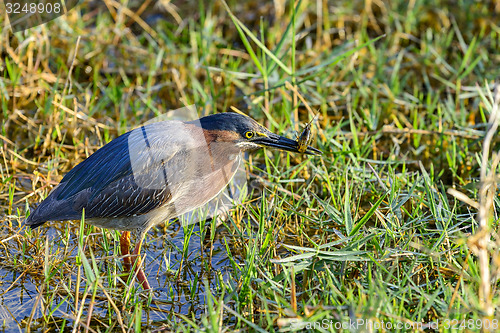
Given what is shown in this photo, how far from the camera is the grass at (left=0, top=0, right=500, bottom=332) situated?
3604 mm

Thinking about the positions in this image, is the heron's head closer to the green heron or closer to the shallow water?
the green heron

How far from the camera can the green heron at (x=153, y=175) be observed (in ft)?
13.8

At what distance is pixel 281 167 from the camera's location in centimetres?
536

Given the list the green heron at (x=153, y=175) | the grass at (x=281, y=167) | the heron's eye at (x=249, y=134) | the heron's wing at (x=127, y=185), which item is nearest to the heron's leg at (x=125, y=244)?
the green heron at (x=153, y=175)

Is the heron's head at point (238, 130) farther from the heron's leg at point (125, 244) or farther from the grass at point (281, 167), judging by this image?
the heron's leg at point (125, 244)

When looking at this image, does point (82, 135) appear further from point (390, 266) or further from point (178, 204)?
point (390, 266)

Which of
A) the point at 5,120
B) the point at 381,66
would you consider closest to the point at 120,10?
the point at 5,120

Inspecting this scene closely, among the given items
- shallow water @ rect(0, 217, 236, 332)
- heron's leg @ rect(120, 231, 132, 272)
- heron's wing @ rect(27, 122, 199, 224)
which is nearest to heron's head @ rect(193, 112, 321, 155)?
heron's wing @ rect(27, 122, 199, 224)

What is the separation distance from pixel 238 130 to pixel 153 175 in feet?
2.12

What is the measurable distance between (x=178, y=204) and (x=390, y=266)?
4.77 feet

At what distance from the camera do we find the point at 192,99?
21.1 feet

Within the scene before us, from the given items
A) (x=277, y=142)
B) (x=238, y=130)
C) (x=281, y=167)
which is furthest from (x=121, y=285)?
(x=281, y=167)

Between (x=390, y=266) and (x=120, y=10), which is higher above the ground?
(x=120, y=10)

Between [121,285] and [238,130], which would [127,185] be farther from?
[238,130]
